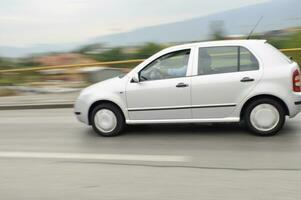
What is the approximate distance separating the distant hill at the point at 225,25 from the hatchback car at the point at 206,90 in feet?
26.8

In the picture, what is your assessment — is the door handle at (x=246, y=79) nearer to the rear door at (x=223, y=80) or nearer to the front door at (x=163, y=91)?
the rear door at (x=223, y=80)

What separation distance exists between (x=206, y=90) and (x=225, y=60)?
0.56m

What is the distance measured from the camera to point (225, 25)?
18.9 meters

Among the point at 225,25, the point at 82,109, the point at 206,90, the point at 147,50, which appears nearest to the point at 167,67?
the point at 206,90

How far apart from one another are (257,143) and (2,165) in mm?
3535

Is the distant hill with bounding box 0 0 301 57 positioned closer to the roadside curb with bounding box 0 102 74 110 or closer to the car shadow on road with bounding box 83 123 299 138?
the roadside curb with bounding box 0 102 74 110

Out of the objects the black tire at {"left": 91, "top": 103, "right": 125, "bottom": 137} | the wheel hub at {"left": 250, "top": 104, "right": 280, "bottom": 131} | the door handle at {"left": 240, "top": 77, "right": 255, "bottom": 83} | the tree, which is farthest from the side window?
the tree

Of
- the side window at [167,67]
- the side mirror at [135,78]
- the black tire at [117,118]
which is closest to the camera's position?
the side window at [167,67]

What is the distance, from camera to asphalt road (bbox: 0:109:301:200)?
209 inches

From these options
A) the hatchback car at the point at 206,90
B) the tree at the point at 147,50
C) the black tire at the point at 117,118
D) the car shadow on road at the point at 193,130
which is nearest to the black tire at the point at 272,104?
the hatchback car at the point at 206,90

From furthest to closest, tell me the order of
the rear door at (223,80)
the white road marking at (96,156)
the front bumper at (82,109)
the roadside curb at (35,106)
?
the roadside curb at (35,106) → the front bumper at (82,109) → the rear door at (223,80) → the white road marking at (96,156)

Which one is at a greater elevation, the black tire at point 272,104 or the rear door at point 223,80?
the rear door at point 223,80

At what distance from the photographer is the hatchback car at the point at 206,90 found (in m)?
7.66

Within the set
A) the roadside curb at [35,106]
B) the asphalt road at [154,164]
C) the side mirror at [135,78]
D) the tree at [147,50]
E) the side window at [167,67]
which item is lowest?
the asphalt road at [154,164]
